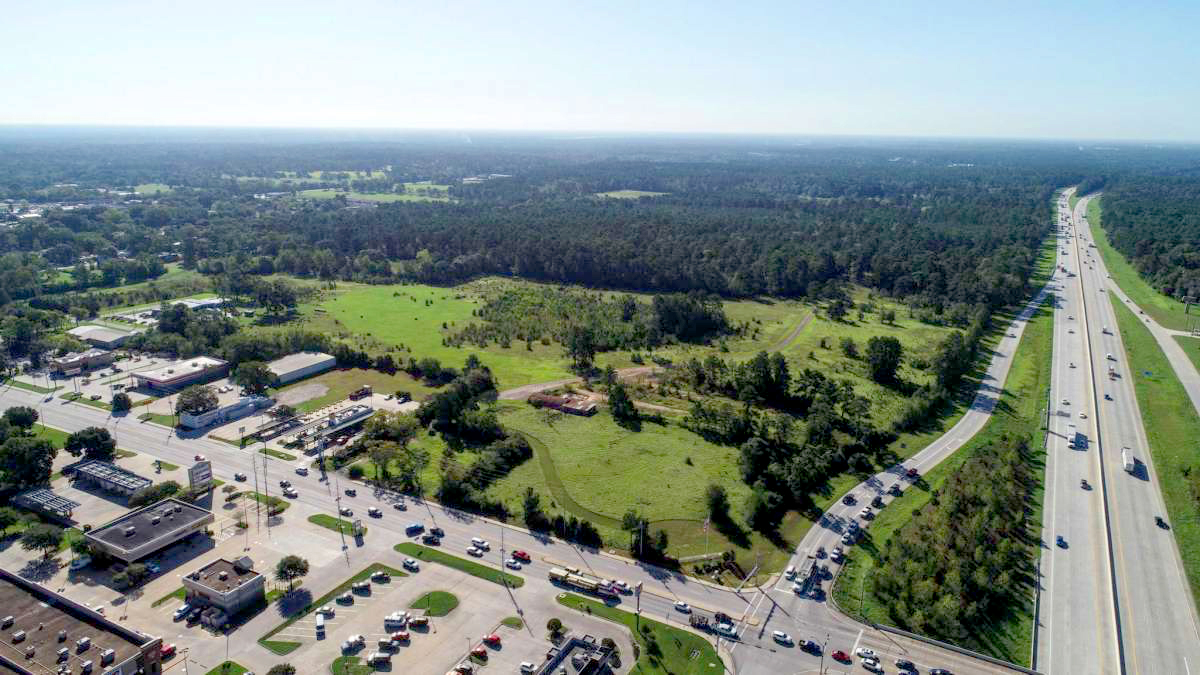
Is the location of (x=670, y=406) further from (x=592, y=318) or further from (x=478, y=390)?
(x=592, y=318)

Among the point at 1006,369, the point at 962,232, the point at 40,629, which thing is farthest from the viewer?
the point at 962,232

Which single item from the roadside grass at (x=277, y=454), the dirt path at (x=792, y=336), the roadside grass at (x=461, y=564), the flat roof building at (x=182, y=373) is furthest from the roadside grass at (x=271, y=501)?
the dirt path at (x=792, y=336)

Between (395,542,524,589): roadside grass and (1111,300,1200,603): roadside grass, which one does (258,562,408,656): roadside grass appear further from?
(1111,300,1200,603): roadside grass

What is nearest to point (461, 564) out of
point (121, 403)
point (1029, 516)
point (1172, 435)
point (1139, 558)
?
point (1029, 516)

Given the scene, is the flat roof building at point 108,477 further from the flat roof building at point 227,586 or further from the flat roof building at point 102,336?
the flat roof building at point 102,336

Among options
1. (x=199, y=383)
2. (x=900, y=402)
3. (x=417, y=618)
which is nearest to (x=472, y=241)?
(x=199, y=383)

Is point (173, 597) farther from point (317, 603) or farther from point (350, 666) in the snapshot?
point (350, 666)
